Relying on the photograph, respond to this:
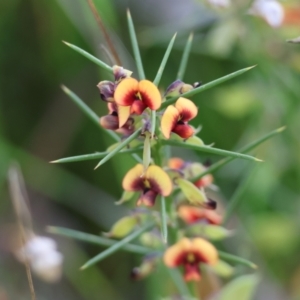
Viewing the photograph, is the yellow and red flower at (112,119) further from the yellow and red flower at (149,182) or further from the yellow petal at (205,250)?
the yellow petal at (205,250)

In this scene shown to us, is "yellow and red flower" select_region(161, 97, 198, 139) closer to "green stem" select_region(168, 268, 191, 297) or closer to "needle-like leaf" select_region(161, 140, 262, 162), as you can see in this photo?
"needle-like leaf" select_region(161, 140, 262, 162)

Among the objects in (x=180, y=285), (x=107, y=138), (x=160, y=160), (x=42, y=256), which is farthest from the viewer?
(x=107, y=138)

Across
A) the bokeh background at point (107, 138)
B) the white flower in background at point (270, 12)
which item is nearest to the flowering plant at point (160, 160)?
the white flower in background at point (270, 12)

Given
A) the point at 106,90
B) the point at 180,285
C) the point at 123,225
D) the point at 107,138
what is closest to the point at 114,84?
the point at 106,90

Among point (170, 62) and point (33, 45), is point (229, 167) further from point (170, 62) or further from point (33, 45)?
point (33, 45)

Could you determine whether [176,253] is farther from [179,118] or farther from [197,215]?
[179,118]

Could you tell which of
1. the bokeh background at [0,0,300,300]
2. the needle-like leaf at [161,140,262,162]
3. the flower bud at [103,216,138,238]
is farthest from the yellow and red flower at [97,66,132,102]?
the bokeh background at [0,0,300,300]
